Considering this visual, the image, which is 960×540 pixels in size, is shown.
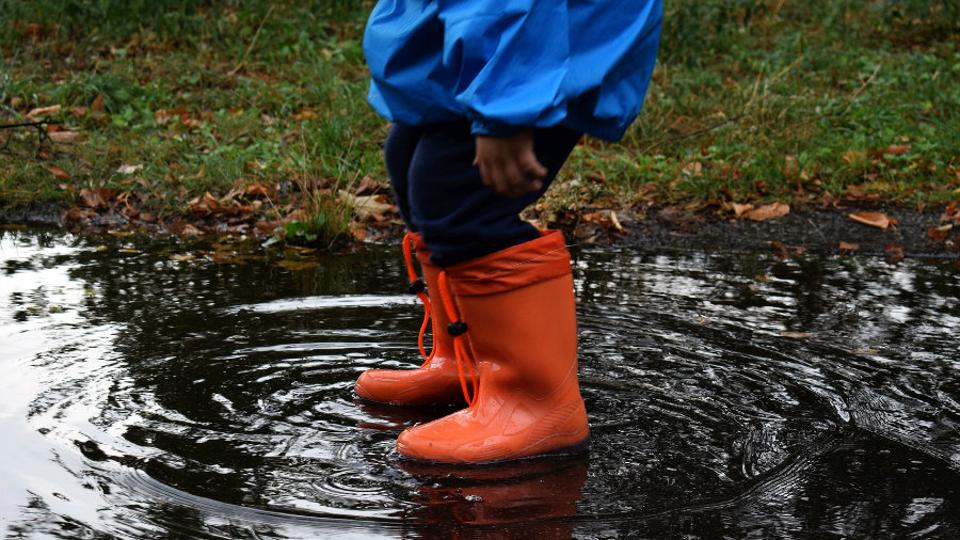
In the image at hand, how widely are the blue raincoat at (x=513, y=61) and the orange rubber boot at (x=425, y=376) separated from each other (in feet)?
1.50

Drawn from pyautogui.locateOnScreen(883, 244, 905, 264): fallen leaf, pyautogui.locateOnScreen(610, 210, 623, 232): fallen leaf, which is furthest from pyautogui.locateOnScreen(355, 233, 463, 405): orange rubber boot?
pyautogui.locateOnScreen(883, 244, 905, 264): fallen leaf

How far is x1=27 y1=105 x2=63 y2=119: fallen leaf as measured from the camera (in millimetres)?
6504

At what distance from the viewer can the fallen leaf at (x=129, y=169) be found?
564cm

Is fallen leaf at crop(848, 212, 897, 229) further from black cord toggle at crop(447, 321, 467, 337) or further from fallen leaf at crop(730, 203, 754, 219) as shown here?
black cord toggle at crop(447, 321, 467, 337)

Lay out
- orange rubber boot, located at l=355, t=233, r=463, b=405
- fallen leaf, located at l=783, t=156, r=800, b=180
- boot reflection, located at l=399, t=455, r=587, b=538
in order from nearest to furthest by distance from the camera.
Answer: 1. boot reflection, located at l=399, t=455, r=587, b=538
2. orange rubber boot, located at l=355, t=233, r=463, b=405
3. fallen leaf, located at l=783, t=156, r=800, b=180

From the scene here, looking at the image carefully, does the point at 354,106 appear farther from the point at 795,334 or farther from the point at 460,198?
the point at 460,198

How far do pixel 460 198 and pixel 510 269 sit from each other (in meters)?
0.18

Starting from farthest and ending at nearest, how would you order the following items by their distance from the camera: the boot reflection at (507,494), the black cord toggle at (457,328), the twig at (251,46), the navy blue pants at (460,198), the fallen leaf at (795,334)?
the twig at (251,46) < the fallen leaf at (795,334) < the black cord toggle at (457,328) < the navy blue pants at (460,198) < the boot reflection at (507,494)

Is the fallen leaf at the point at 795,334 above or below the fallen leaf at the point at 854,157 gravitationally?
above

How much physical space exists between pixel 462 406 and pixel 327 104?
4.02m

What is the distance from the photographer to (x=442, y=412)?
2.98 metres

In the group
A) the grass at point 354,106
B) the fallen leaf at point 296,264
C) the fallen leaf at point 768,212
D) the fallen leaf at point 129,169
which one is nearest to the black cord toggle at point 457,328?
the fallen leaf at point 296,264

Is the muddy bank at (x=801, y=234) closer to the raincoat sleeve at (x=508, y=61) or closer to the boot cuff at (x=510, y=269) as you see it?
the boot cuff at (x=510, y=269)

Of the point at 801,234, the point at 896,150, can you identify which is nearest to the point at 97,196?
the point at 801,234
